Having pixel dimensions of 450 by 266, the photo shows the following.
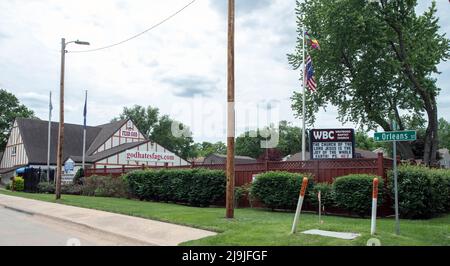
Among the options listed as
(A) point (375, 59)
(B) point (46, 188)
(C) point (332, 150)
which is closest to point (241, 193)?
(C) point (332, 150)

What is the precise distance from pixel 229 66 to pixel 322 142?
6.49 metres

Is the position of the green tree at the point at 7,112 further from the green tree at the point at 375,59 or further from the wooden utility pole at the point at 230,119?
the wooden utility pole at the point at 230,119

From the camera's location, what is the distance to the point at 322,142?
1855cm

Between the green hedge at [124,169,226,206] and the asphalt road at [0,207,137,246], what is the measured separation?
6.92 metres

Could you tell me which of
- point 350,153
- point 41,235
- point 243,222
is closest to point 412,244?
point 243,222

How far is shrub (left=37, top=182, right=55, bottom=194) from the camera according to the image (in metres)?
32.8

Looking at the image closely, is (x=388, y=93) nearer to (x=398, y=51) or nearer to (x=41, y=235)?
(x=398, y=51)

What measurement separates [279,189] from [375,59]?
668 inches

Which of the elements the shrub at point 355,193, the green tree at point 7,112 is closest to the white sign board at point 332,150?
the shrub at point 355,193

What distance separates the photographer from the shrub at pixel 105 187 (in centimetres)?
2602

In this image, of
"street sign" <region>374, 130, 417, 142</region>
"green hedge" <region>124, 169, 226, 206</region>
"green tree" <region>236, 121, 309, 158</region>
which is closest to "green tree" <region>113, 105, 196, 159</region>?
"green tree" <region>236, 121, 309, 158</region>

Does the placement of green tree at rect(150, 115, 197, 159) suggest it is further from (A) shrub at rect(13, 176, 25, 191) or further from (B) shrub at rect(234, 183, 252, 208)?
(B) shrub at rect(234, 183, 252, 208)

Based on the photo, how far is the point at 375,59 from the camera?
99.1 ft

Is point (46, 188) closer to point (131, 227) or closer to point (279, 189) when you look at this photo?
point (279, 189)
